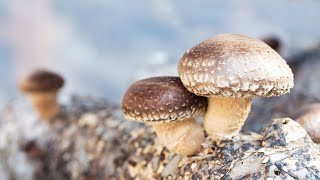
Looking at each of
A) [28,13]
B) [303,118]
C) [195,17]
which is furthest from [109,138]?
[195,17]

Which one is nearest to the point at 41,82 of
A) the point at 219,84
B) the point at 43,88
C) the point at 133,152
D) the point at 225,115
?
the point at 43,88

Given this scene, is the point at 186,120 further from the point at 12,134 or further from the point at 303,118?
the point at 12,134

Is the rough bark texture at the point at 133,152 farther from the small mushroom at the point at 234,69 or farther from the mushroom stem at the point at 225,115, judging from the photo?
the small mushroom at the point at 234,69

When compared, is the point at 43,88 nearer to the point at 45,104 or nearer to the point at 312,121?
the point at 45,104

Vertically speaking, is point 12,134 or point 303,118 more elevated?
point 303,118

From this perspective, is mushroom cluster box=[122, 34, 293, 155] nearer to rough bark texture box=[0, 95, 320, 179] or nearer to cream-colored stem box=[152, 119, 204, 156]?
cream-colored stem box=[152, 119, 204, 156]

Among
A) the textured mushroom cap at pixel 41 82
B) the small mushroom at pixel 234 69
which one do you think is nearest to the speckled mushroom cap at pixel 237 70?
the small mushroom at pixel 234 69

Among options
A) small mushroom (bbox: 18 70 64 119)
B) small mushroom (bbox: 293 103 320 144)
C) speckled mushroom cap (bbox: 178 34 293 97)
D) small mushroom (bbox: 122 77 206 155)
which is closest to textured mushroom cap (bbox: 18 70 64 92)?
small mushroom (bbox: 18 70 64 119)
